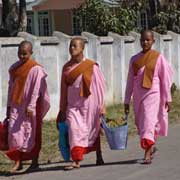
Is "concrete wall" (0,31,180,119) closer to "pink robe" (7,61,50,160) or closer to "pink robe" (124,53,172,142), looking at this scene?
"pink robe" (7,61,50,160)

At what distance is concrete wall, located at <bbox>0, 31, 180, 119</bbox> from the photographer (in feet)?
41.9

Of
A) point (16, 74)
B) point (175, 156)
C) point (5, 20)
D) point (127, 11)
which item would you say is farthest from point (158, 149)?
point (127, 11)

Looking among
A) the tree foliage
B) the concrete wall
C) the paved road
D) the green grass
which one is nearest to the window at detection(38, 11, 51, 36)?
the tree foliage

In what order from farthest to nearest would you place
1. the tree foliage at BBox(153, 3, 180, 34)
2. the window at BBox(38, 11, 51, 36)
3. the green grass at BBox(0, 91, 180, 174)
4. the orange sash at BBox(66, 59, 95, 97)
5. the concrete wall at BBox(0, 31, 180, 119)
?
the window at BBox(38, 11, 51, 36)
the tree foliage at BBox(153, 3, 180, 34)
the concrete wall at BBox(0, 31, 180, 119)
the green grass at BBox(0, 91, 180, 174)
the orange sash at BBox(66, 59, 95, 97)

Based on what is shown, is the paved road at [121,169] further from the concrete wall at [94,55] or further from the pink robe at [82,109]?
the concrete wall at [94,55]

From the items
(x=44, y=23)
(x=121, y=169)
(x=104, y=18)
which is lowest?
(x=121, y=169)

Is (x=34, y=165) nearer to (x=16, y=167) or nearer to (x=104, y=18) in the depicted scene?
(x=16, y=167)

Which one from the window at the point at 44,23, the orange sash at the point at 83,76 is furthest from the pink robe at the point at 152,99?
the window at the point at 44,23

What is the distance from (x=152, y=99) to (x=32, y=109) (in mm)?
1685

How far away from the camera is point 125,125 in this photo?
370 inches

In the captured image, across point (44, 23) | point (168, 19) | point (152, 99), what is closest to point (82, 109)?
point (152, 99)

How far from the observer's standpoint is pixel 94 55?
50.1 ft

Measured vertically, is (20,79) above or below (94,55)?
above

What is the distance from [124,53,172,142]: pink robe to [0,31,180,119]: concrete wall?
12.5 feet
